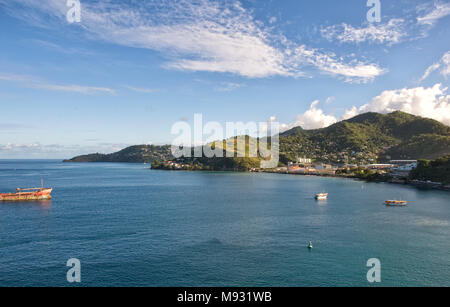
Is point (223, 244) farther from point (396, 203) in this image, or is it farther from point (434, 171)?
point (434, 171)

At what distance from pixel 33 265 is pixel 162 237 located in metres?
13.0

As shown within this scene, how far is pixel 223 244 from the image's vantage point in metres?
31.6

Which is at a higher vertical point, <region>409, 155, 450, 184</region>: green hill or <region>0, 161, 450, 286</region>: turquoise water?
<region>409, 155, 450, 184</region>: green hill

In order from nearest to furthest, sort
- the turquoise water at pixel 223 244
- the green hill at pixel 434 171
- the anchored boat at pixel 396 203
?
the turquoise water at pixel 223 244
the anchored boat at pixel 396 203
the green hill at pixel 434 171

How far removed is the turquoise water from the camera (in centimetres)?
2353

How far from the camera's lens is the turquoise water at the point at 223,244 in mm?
23531

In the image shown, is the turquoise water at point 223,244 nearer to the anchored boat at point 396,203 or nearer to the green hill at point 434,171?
the anchored boat at point 396,203

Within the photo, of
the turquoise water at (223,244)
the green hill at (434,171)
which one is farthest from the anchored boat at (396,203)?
the green hill at (434,171)

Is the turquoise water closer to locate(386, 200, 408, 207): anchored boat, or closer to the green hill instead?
locate(386, 200, 408, 207): anchored boat

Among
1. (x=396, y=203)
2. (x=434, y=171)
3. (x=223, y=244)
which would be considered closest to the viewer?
(x=223, y=244)

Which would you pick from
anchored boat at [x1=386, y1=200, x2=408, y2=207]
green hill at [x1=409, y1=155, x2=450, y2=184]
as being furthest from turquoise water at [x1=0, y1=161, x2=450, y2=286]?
green hill at [x1=409, y1=155, x2=450, y2=184]

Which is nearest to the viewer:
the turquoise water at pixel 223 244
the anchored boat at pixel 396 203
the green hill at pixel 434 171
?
the turquoise water at pixel 223 244

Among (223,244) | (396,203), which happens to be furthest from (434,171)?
(223,244)
